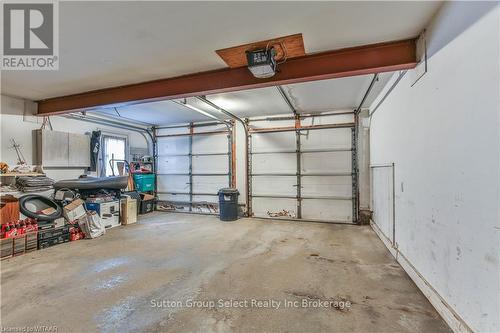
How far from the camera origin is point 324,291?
8.36ft

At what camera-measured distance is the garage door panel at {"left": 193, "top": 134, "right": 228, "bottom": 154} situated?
6.87 metres

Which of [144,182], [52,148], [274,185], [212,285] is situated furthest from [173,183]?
[212,285]

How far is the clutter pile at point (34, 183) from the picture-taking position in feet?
14.0

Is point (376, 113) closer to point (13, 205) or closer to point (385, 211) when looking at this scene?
point (385, 211)

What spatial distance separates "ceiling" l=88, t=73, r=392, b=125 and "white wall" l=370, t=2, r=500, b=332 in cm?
142

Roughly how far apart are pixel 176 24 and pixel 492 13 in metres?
2.42

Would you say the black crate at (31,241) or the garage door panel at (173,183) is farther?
the garage door panel at (173,183)

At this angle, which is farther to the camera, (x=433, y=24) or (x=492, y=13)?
(x=433, y=24)

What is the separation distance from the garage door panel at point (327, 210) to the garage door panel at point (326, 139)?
4.62 feet

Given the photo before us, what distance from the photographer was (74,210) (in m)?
4.54

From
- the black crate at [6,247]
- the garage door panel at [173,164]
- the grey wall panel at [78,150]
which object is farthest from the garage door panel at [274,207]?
the black crate at [6,247]

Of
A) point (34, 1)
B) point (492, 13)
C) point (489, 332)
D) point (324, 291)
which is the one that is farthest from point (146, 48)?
point (489, 332)

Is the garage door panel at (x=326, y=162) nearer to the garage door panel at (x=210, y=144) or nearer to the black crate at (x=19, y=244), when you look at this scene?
the garage door panel at (x=210, y=144)

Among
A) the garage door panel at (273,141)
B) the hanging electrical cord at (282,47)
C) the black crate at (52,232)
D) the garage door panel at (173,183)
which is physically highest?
the hanging electrical cord at (282,47)
